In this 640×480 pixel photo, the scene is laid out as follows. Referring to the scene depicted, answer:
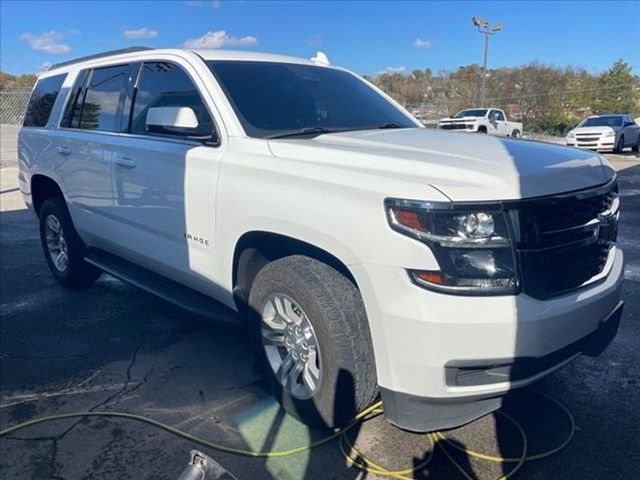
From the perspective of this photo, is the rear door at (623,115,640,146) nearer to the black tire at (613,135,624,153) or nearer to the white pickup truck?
the black tire at (613,135,624,153)

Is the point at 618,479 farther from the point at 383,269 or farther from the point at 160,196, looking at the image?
the point at 160,196

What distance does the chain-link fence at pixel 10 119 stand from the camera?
56.4ft

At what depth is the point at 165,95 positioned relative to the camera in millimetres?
3953

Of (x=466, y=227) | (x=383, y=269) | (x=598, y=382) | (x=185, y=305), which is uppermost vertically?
(x=466, y=227)

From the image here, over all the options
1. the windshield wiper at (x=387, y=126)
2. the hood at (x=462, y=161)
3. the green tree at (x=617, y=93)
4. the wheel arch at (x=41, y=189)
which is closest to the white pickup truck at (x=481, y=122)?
the green tree at (x=617, y=93)

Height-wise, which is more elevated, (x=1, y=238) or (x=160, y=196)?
(x=160, y=196)

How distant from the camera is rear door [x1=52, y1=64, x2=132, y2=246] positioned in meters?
4.47

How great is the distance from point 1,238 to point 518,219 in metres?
7.88

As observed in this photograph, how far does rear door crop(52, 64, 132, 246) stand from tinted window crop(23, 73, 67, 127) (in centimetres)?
42

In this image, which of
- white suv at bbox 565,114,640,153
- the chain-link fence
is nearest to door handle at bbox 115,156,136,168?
the chain-link fence

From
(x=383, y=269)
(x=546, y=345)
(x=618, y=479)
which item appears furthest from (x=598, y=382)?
(x=383, y=269)

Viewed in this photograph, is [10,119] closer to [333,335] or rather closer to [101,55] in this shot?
[101,55]

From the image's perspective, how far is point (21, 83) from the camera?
125 feet

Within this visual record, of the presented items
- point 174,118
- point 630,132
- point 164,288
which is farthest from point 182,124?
point 630,132
